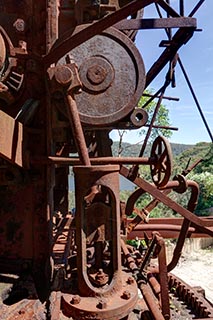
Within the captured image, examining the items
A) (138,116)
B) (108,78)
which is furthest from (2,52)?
(138,116)

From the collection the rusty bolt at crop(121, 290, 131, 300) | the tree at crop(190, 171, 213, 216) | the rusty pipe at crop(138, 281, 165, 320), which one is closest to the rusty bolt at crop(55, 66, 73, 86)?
the rusty bolt at crop(121, 290, 131, 300)

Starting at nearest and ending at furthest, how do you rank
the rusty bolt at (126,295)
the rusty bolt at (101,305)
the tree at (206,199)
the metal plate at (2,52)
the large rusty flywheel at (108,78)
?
the rusty bolt at (101,305) → the rusty bolt at (126,295) → the metal plate at (2,52) → the large rusty flywheel at (108,78) → the tree at (206,199)

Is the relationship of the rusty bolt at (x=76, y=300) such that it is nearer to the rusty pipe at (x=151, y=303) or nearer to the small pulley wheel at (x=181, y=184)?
the rusty pipe at (x=151, y=303)

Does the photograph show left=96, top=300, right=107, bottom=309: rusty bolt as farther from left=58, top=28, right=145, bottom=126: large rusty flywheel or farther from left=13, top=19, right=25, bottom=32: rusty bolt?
left=13, top=19, right=25, bottom=32: rusty bolt

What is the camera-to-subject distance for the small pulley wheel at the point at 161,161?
211cm

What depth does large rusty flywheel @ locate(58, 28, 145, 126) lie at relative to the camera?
2.21 meters

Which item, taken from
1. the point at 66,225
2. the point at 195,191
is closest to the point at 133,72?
the point at 195,191

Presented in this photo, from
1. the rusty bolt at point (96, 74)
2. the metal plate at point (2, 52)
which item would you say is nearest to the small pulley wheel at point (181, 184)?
the rusty bolt at point (96, 74)

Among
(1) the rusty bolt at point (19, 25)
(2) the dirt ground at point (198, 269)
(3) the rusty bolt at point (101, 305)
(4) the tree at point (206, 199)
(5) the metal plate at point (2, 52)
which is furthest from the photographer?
(4) the tree at point (206, 199)

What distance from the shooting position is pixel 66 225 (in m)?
3.91

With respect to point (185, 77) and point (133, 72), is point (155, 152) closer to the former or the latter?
point (133, 72)

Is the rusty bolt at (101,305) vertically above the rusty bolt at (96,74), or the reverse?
the rusty bolt at (96,74)

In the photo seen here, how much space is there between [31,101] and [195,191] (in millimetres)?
1873

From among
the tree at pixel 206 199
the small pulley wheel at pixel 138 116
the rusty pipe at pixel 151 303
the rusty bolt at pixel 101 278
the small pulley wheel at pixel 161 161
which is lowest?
the tree at pixel 206 199
